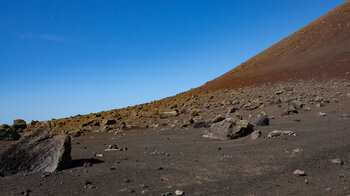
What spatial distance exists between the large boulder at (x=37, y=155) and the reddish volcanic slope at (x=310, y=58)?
1905cm

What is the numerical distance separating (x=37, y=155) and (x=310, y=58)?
2520cm

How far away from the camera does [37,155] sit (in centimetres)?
523

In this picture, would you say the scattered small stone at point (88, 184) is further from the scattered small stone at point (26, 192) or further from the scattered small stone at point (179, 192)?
the scattered small stone at point (179, 192)

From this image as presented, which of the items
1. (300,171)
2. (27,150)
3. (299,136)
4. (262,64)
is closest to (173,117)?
(299,136)

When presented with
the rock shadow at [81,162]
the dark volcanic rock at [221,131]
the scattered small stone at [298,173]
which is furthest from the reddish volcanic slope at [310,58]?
the rock shadow at [81,162]

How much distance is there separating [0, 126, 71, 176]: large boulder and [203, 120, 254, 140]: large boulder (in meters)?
3.64

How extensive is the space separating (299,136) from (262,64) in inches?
981

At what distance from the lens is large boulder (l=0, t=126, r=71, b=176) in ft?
16.5

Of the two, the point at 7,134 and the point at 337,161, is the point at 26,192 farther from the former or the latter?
the point at 7,134

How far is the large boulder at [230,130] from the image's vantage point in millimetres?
6785

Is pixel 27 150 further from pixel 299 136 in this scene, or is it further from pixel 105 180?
pixel 299 136

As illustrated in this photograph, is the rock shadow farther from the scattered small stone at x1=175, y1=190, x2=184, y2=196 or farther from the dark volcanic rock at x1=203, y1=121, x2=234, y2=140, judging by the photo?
the dark volcanic rock at x1=203, y1=121, x2=234, y2=140

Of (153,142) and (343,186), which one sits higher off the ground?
(153,142)

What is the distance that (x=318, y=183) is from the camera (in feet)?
12.2
